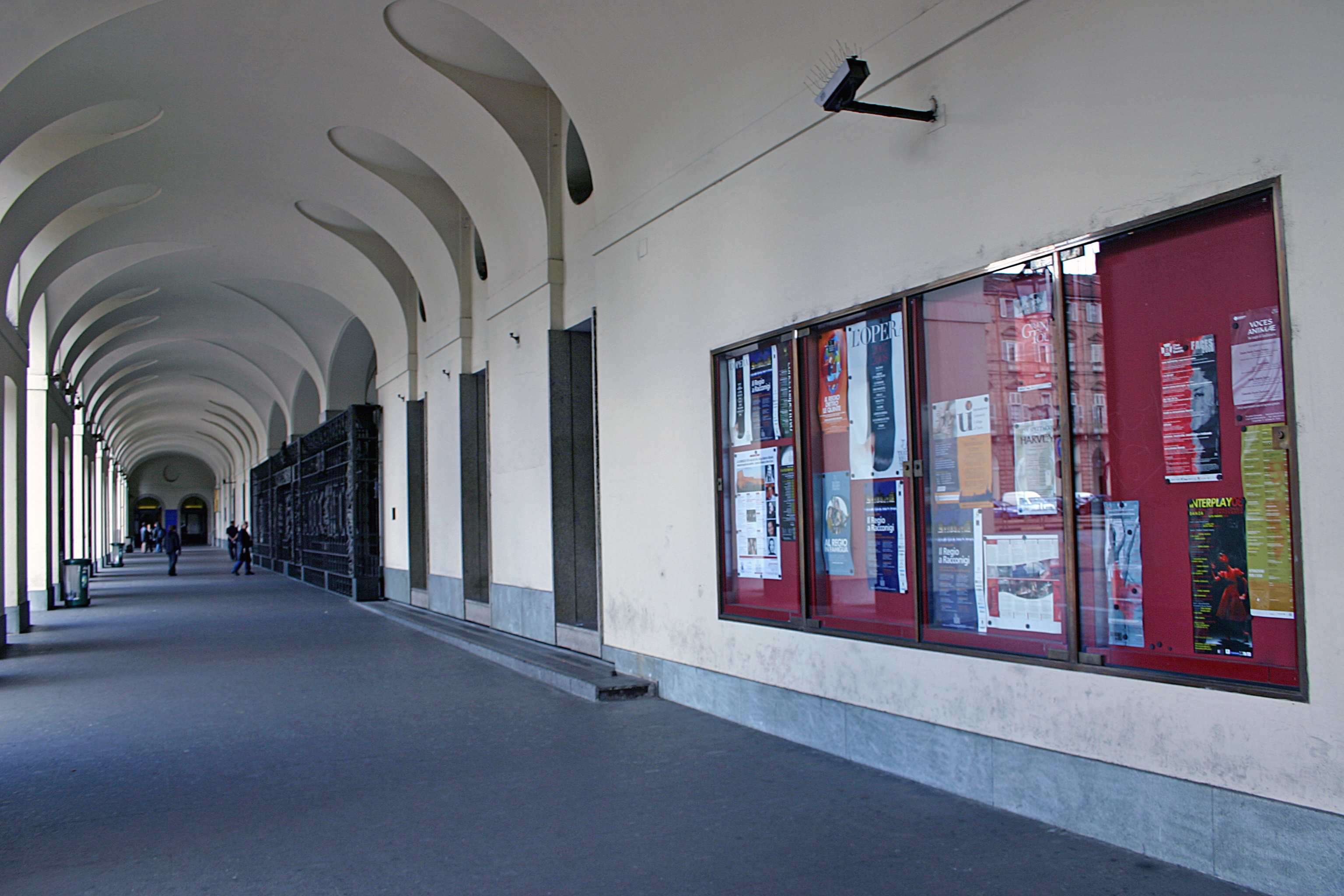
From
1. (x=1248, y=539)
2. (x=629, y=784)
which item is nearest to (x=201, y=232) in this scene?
(x=629, y=784)

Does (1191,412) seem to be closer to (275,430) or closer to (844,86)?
(844,86)

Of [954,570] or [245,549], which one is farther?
[245,549]

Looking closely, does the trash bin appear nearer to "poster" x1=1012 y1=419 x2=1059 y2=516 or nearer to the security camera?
the security camera

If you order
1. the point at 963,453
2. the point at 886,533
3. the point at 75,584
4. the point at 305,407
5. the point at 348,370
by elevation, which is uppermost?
the point at 348,370

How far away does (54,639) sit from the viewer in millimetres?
13102

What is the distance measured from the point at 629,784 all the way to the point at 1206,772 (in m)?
2.85

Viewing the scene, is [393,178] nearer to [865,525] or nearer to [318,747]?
[318,747]

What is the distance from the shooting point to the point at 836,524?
19.9 ft

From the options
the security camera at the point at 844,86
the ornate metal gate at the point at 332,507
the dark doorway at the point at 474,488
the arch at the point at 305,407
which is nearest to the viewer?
the security camera at the point at 844,86

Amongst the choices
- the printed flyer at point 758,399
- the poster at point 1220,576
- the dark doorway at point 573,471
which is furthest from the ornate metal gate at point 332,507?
the poster at point 1220,576

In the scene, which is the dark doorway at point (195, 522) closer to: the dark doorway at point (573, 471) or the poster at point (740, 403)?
the dark doorway at point (573, 471)

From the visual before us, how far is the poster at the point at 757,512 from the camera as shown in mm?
6578

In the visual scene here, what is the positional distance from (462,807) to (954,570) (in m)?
2.82

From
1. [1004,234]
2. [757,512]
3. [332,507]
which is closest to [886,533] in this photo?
[757,512]
